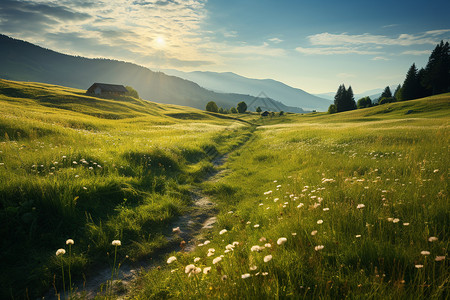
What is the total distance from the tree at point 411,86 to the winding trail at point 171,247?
9698cm

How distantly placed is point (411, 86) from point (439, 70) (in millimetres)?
13191

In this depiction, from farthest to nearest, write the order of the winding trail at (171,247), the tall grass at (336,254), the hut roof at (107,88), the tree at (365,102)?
the tree at (365,102) → the hut roof at (107,88) → the winding trail at (171,247) → the tall grass at (336,254)

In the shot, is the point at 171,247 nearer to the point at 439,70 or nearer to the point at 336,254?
the point at 336,254

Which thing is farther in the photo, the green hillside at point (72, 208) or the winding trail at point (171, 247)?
the green hillside at point (72, 208)

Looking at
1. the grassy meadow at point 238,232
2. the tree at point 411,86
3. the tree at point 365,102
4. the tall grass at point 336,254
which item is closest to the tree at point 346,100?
the tree at point 365,102

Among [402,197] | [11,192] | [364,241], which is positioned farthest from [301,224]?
[11,192]

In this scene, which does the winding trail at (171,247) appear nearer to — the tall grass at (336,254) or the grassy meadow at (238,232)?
the grassy meadow at (238,232)

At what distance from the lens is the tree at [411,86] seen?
75.1 meters

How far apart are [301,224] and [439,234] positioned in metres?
2.11

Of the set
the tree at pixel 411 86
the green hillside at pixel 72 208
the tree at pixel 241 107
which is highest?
the tree at pixel 411 86

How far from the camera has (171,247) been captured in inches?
195

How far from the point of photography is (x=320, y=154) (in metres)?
11.9

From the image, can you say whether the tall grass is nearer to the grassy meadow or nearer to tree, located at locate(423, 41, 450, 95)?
the grassy meadow

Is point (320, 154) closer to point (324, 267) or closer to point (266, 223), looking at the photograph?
point (266, 223)
